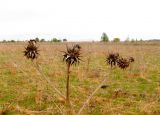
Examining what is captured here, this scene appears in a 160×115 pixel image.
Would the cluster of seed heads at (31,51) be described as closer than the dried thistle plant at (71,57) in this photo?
No

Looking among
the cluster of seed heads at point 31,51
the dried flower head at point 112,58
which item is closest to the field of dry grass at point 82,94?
the cluster of seed heads at point 31,51

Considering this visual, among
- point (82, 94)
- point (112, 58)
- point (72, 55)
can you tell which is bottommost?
point (82, 94)

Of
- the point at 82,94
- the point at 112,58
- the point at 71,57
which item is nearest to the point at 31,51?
the point at 71,57

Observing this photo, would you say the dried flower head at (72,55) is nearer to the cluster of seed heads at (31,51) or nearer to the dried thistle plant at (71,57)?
the dried thistle plant at (71,57)

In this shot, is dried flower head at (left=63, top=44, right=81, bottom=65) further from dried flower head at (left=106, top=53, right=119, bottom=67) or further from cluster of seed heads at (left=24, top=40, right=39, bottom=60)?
dried flower head at (left=106, top=53, right=119, bottom=67)

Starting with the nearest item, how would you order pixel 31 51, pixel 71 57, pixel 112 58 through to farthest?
pixel 71 57 < pixel 31 51 < pixel 112 58

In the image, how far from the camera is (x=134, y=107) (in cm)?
1127

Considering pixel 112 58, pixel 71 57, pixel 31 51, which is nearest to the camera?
pixel 71 57

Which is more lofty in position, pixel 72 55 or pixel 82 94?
pixel 72 55

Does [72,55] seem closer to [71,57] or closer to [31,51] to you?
[71,57]

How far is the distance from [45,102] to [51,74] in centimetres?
622

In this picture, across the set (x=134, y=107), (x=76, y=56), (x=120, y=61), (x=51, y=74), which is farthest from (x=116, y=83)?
(x=76, y=56)

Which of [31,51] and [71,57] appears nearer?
[71,57]

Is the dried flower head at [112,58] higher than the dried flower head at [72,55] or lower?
lower
